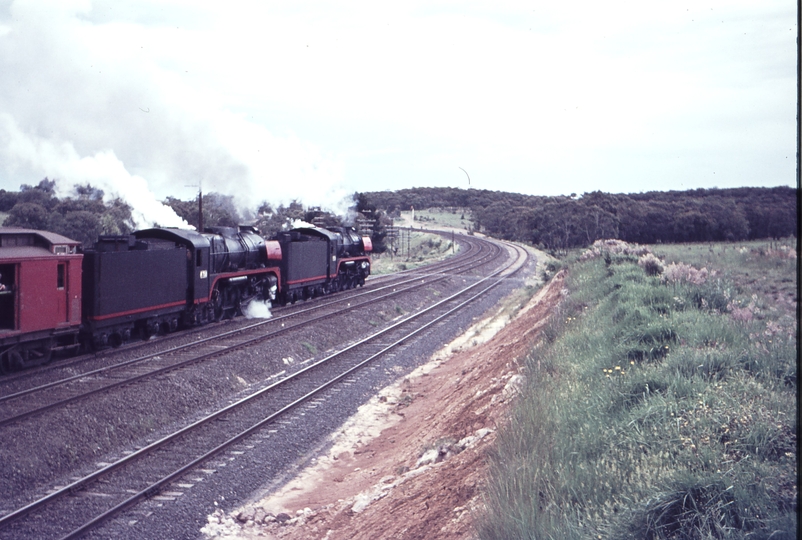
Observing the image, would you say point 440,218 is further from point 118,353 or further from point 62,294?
point 62,294

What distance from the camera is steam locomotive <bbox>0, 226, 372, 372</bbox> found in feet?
41.3

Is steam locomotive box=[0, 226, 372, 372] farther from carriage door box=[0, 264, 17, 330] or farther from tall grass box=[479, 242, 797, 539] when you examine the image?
tall grass box=[479, 242, 797, 539]

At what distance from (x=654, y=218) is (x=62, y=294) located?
4045cm

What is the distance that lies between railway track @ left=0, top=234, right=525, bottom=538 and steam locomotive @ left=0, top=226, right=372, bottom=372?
4.42m

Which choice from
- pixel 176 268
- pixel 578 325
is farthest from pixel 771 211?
pixel 176 268

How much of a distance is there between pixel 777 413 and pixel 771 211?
74.8ft

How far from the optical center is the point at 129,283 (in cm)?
1554

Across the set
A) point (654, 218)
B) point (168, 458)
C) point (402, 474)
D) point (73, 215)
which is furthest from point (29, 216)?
point (654, 218)

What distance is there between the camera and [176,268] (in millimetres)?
17703

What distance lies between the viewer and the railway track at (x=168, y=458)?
24.5 feet

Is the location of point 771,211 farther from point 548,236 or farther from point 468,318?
point 548,236

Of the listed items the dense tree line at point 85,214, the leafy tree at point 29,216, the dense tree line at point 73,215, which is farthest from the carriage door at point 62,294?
the leafy tree at point 29,216

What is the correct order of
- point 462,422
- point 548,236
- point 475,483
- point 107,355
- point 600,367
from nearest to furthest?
1. point 475,483
2. point 600,367
3. point 462,422
4. point 107,355
5. point 548,236

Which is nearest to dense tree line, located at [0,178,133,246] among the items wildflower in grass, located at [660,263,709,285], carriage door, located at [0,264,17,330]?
carriage door, located at [0,264,17,330]
